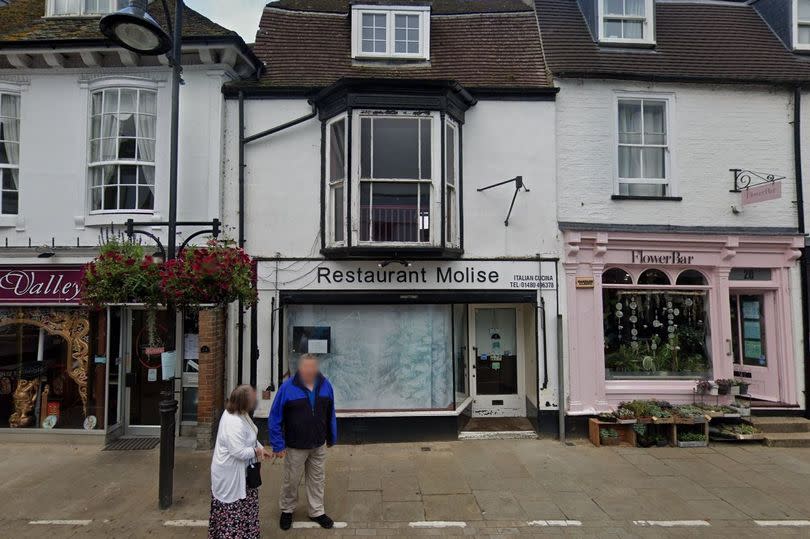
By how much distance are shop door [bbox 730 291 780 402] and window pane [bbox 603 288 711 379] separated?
0.87 metres

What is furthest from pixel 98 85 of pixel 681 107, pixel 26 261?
pixel 681 107

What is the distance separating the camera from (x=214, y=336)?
7148 mm

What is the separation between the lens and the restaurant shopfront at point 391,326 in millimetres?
7566

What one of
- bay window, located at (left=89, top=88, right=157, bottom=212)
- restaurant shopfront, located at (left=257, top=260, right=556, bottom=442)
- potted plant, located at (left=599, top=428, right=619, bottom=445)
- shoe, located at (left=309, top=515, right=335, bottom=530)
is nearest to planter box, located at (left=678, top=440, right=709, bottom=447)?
potted plant, located at (left=599, top=428, right=619, bottom=445)

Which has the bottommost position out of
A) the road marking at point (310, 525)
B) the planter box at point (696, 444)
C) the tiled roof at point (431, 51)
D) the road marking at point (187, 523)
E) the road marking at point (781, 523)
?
the road marking at point (781, 523)

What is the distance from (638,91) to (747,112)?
80.3 inches

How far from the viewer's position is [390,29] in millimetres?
8758

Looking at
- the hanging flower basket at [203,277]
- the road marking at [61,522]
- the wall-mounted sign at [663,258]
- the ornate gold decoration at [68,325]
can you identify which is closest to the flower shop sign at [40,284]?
the ornate gold decoration at [68,325]

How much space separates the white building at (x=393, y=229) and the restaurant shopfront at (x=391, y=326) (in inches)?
0.8

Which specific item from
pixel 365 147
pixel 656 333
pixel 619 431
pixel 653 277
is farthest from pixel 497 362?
pixel 365 147

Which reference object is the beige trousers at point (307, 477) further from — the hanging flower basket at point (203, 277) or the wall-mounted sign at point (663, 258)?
the wall-mounted sign at point (663, 258)

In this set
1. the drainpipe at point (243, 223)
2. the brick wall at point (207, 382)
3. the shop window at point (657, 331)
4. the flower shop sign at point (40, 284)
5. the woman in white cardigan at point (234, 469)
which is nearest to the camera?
the woman in white cardigan at point (234, 469)

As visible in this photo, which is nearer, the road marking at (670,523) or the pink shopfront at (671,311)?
the road marking at (670,523)

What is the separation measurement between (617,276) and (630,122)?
287 cm
